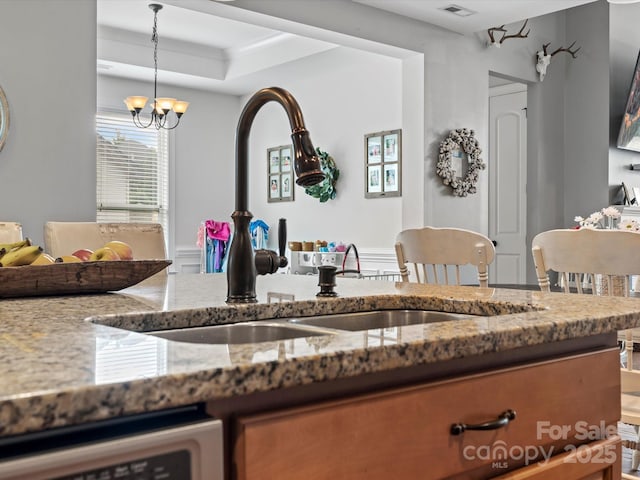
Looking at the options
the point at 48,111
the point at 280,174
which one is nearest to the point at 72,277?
the point at 48,111

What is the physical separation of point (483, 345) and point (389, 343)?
0.16 metres

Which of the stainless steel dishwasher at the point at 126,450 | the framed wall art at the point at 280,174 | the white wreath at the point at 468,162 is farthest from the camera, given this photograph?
the framed wall art at the point at 280,174

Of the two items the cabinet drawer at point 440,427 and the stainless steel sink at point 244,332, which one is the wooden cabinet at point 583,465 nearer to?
the cabinet drawer at point 440,427

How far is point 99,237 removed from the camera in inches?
113

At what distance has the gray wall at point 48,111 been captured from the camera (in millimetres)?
3480

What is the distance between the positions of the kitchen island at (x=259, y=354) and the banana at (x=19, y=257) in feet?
0.29

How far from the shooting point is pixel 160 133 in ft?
22.7

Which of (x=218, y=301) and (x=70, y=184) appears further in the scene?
(x=70, y=184)

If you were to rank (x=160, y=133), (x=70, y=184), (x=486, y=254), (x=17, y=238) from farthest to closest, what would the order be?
1. (x=160, y=133)
2. (x=70, y=184)
3. (x=17, y=238)
4. (x=486, y=254)

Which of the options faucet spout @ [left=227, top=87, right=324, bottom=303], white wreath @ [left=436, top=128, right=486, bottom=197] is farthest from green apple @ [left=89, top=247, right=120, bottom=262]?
white wreath @ [left=436, top=128, right=486, bottom=197]

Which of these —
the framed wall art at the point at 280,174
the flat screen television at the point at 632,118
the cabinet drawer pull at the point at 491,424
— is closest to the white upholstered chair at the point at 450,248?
the cabinet drawer pull at the point at 491,424

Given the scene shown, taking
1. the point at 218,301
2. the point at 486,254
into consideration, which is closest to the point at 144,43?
the point at 486,254

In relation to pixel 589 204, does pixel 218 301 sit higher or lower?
lower

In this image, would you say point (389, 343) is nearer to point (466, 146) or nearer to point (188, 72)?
point (466, 146)
